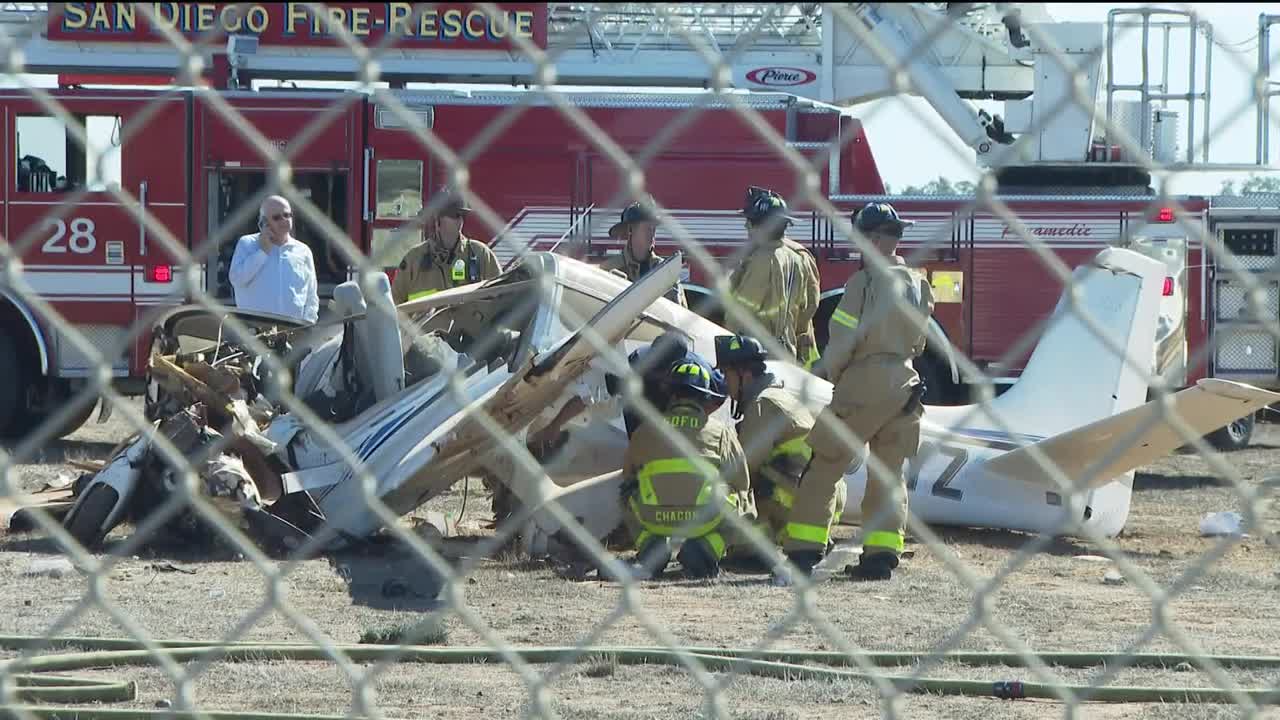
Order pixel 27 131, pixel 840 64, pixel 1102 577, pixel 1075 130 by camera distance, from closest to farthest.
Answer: pixel 1102 577 < pixel 1075 130 < pixel 27 131 < pixel 840 64

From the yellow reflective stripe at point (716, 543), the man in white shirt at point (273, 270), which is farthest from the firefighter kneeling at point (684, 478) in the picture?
the man in white shirt at point (273, 270)

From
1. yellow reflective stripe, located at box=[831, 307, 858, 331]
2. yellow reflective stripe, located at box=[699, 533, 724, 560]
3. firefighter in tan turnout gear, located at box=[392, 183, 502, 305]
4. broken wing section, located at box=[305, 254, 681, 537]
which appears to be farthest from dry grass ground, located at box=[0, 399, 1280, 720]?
firefighter in tan turnout gear, located at box=[392, 183, 502, 305]

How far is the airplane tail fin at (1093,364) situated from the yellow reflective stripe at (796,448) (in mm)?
1327

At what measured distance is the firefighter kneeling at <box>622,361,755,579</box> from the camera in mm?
6516

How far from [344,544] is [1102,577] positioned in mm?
3397

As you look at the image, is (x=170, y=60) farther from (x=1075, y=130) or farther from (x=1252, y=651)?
(x=1252, y=651)

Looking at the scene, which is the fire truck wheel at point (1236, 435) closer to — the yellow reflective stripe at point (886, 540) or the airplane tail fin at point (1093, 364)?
the airplane tail fin at point (1093, 364)

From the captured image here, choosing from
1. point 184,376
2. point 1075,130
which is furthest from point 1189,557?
point 184,376

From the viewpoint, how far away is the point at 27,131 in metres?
12.0

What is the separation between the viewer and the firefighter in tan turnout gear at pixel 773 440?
703cm

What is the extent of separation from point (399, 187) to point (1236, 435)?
6.85 meters

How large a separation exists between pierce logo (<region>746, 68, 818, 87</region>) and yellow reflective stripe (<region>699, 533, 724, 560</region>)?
958cm

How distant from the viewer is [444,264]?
30.6ft

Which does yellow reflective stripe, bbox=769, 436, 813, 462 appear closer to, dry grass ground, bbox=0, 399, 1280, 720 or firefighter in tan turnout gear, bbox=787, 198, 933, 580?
firefighter in tan turnout gear, bbox=787, 198, 933, 580
